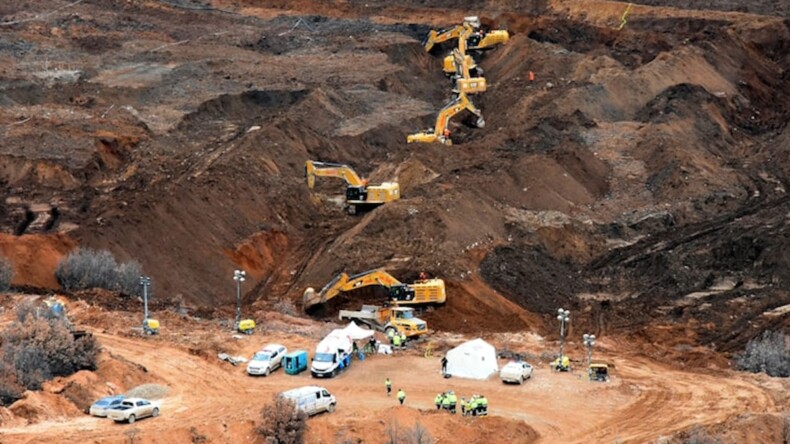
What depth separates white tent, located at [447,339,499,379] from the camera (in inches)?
1597

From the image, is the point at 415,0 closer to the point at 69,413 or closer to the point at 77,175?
the point at 77,175

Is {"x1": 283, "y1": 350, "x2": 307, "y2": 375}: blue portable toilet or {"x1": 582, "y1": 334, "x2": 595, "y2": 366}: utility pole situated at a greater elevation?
{"x1": 582, "y1": 334, "x2": 595, "y2": 366}: utility pole

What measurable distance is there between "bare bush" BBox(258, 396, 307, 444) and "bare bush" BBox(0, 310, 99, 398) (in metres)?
6.53

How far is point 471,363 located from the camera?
133 feet

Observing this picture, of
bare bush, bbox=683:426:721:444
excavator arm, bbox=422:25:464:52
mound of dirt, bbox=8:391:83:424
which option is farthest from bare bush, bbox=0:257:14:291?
excavator arm, bbox=422:25:464:52

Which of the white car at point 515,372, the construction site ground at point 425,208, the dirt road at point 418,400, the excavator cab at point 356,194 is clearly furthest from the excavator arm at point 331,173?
the white car at point 515,372

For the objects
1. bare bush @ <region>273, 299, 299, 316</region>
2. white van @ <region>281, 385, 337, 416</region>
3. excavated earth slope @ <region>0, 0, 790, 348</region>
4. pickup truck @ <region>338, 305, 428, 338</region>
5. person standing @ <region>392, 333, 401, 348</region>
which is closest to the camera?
white van @ <region>281, 385, 337, 416</region>

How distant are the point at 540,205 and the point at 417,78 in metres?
32.0

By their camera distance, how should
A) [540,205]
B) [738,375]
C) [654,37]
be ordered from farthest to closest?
[654,37]
[540,205]
[738,375]

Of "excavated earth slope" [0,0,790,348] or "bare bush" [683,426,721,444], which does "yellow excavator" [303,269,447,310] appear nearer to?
"excavated earth slope" [0,0,790,348]

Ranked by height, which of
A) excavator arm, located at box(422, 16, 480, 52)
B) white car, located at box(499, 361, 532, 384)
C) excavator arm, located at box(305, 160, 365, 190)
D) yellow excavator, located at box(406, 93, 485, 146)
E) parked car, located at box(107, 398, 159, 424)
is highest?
excavator arm, located at box(422, 16, 480, 52)

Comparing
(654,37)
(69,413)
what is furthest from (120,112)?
(69,413)

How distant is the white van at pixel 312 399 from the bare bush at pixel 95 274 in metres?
14.8

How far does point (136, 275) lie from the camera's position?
50.8 metres
